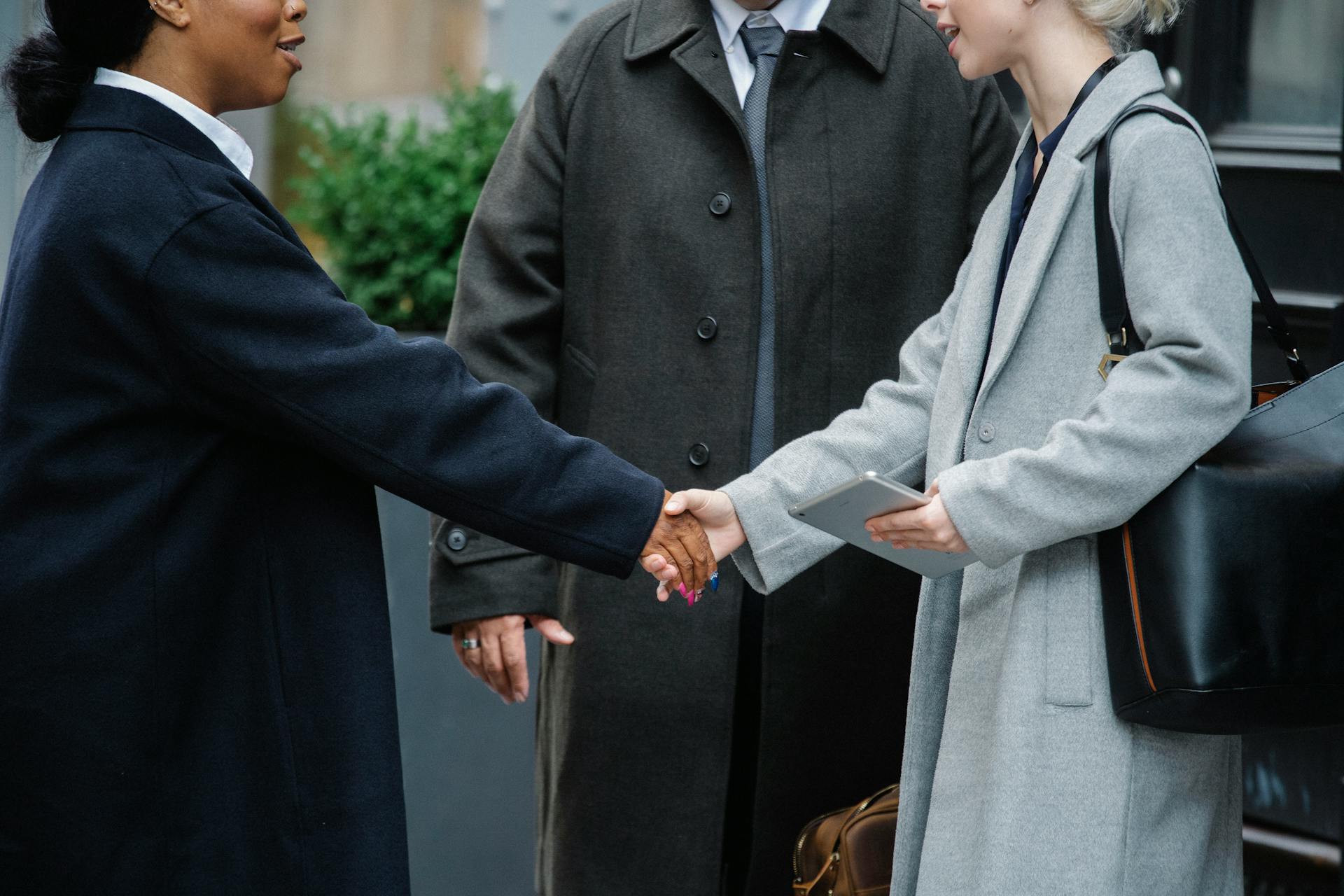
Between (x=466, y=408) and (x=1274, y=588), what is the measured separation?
1.10 metres

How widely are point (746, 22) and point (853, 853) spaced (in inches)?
58.8

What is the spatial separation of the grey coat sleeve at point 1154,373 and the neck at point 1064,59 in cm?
16

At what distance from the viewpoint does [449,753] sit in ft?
13.7

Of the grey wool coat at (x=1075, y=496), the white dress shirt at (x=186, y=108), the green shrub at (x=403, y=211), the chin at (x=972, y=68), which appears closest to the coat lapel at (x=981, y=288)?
the grey wool coat at (x=1075, y=496)

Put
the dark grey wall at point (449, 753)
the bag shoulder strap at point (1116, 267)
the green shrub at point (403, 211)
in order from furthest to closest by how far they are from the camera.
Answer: the green shrub at point (403, 211) → the dark grey wall at point (449, 753) → the bag shoulder strap at point (1116, 267)

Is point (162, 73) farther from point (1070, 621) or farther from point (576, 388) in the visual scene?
point (1070, 621)

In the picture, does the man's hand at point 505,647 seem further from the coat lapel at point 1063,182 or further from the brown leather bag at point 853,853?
the coat lapel at point 1063,182

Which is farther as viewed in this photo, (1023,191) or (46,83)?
(1023,191)

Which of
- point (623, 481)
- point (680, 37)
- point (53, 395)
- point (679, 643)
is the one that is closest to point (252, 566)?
point (53, 395)

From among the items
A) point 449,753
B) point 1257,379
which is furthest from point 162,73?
point 1257,379

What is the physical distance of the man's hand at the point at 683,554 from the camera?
2510 millimetres

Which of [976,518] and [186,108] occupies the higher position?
[186,108]

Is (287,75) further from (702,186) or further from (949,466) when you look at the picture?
(949,466)

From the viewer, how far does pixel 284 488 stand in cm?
212
